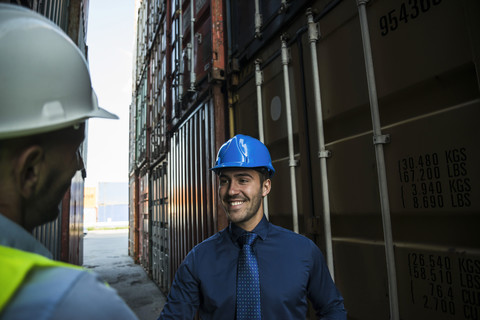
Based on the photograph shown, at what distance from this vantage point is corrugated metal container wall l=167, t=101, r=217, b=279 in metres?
3.73

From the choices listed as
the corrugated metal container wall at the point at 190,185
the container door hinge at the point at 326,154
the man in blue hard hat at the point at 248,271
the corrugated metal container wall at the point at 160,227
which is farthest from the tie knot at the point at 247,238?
the corrugated metal container wall at the point at 160,227

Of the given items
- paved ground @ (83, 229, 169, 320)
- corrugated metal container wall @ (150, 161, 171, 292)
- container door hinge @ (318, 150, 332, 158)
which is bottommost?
paved ground @ (83, 229, 169, 320)

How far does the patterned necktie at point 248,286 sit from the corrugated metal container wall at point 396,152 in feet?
1.99

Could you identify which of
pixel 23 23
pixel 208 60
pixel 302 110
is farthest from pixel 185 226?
pixel 23 23

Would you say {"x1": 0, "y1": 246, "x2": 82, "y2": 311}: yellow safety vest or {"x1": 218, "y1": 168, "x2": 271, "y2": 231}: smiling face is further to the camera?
{"x1": 218, "y1": 168, "x2": 271, "y2": 231}: smiling face

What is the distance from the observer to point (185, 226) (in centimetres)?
460

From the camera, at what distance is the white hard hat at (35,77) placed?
670mm

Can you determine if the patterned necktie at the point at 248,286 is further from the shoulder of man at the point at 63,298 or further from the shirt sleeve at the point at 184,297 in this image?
the shoulder of man at the point at 63,298

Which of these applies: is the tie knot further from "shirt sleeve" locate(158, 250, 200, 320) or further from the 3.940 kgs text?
the 3.940 kgs text

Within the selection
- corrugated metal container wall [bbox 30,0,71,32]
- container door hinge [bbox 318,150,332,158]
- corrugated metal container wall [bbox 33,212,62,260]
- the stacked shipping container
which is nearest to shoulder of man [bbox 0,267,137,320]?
the stacked shipping container

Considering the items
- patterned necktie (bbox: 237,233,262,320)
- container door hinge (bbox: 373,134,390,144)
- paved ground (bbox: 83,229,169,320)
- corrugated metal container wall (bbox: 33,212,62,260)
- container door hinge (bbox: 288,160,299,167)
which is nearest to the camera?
patterned necktie (bbox: 237,233,262,320)

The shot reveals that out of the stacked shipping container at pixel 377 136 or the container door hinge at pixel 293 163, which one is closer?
the stacked shipping container at pixel 377 136

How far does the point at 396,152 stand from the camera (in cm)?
154

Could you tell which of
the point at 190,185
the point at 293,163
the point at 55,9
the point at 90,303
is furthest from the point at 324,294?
the point at 55,9
